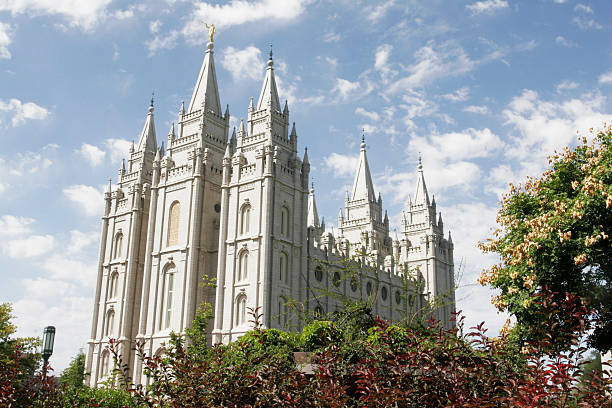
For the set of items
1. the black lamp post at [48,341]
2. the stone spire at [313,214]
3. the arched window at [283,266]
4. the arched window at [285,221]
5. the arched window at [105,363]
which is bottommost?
the black lamp post at [48,341]

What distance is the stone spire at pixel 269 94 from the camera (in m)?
35.7

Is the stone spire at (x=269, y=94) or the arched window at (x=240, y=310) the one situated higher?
the stone spire at (x=269, y=94)

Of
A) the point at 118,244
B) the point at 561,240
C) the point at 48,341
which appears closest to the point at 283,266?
the point at 118,244

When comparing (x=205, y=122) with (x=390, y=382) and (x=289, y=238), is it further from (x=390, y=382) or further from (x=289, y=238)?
(x=390, y=382)

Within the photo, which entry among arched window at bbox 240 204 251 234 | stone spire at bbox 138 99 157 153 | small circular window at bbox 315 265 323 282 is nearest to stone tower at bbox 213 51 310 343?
arched window at bbox 240 204 251 234

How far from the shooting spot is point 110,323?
3862 centimetres

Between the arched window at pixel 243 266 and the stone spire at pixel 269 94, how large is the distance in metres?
9.44

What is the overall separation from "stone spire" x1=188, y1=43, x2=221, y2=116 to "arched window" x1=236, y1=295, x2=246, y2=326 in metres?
13.4

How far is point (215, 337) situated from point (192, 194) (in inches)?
349

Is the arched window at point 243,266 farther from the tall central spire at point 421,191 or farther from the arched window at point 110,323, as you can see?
the tall central spire at point 421,191

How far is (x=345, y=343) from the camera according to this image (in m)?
10.3

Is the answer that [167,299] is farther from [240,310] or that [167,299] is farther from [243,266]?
[243,266]

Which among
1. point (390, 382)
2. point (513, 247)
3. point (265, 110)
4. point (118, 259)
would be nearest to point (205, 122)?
point (265, 110)

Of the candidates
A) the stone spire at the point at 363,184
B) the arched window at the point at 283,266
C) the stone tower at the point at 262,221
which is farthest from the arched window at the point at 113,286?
the stone spire at the point at 363,184
